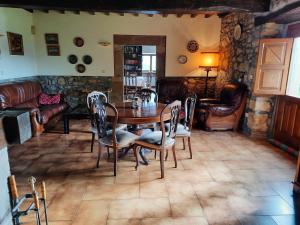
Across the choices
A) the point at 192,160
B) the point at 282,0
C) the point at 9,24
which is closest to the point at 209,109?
the point at 192,160

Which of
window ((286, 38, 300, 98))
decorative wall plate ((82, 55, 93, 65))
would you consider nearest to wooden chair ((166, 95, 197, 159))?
window ((286, 38, 300, 98))

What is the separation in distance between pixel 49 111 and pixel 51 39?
2.24 meters

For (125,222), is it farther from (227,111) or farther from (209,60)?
(209,60)

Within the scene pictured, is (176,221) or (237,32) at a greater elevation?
(237,32)

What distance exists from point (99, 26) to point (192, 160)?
432 cm

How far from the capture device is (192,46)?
6016 millimetres

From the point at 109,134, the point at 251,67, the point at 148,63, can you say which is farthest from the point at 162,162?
the point at 148,63

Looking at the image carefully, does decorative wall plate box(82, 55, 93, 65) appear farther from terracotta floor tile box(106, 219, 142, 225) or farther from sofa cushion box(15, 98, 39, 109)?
terracotta floor tile box(106, 219, 142, 225)

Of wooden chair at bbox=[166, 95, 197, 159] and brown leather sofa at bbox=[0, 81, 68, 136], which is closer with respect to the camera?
wooden chair at bbox=[166, 95, 197, 159]

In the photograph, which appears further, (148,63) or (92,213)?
(148,63)

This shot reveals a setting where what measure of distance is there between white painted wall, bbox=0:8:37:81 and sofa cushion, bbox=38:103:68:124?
1.03 m

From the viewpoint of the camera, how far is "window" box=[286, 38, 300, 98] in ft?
12.5

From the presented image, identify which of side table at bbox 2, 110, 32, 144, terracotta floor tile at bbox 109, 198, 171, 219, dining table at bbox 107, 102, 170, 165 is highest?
side table at bbox 2, 110, 32, 144

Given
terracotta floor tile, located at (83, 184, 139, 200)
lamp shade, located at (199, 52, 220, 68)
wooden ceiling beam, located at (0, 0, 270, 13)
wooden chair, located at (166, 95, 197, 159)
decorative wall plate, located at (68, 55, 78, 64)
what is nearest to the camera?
terracotta floor tile, located at (83, 184, 139, 200)
